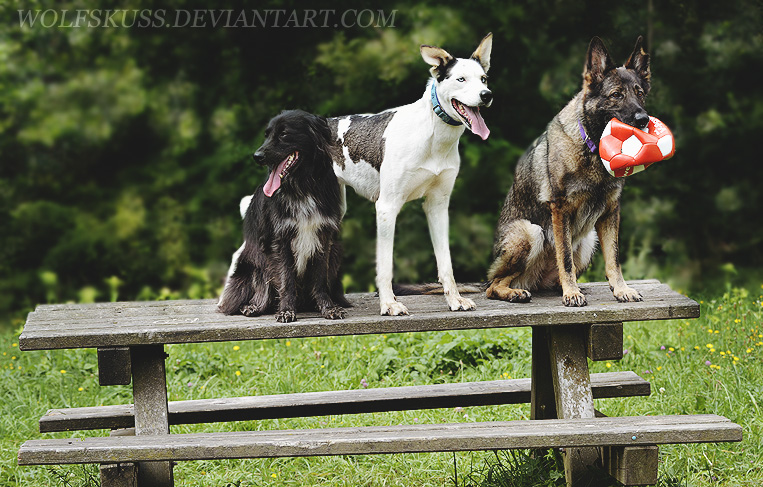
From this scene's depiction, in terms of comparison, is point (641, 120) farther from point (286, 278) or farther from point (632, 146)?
point (286, 278)

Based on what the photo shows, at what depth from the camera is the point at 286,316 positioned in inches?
116

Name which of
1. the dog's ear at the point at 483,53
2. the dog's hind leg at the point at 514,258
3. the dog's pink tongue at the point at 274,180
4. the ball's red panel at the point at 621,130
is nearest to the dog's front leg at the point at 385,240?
the dog's pink tongue at the point at 274,180

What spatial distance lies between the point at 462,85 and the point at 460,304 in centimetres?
90

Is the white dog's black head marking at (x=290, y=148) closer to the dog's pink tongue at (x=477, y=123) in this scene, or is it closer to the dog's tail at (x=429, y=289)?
the dog's pink tongue at (x=477, y=123)

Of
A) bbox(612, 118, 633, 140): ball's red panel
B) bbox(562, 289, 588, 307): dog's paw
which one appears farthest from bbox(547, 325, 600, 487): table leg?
bbox(612, 118, 633, 140): ball's red panel

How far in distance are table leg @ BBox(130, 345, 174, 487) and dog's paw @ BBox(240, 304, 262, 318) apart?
378 mm

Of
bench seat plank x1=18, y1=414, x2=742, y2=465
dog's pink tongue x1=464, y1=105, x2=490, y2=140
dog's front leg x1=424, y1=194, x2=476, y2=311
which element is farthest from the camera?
dog's front leg x1=424, y1=194, x2=476, y2=311

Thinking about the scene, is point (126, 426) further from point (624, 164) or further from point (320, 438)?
point (624, 164)

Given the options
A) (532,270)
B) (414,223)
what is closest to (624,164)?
(532,270)

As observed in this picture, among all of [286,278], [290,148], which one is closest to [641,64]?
[290,148]

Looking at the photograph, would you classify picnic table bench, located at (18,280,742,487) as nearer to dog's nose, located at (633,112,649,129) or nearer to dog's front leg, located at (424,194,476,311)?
dog's front leg, located at (424,194,476,311)

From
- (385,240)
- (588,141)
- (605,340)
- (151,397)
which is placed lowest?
(151,397)

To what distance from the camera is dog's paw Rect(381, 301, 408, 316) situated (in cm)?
298

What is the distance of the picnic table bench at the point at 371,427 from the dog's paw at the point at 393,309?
43mm
